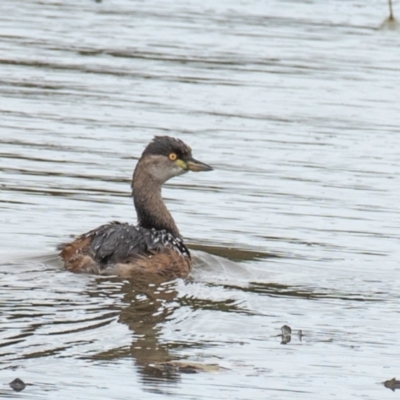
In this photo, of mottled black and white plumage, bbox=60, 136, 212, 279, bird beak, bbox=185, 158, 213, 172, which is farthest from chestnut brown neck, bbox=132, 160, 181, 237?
bird beak, bbox=185, 158, 213, 172

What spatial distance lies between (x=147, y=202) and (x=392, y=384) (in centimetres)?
424

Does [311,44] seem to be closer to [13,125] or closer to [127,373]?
[13,125]

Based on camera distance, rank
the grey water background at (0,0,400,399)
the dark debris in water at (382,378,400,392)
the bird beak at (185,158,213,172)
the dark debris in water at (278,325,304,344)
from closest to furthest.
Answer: the dark debris in water at (382,378,400,392) < the grey water background at (0,0,400,399) < the dark debris in water at (278,325,304,344) < the bird beak at (185,158,213,172)

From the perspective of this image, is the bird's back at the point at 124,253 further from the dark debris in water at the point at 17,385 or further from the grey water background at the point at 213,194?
the dark debris in water at the point at 17,385

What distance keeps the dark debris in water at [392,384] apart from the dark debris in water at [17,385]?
2047 millimetres

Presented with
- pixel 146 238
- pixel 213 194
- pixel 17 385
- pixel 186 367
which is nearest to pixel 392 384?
pixel 186 367

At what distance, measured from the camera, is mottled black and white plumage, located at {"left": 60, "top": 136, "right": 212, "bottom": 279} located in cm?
1130

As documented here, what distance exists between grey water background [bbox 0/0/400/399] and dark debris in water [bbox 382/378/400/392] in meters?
0.06

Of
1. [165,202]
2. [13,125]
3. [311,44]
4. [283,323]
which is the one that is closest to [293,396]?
[283,323]

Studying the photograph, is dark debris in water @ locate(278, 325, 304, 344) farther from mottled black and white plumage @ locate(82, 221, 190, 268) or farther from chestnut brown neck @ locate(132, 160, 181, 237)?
chestnut brown neck @ locate(132, 160, 181, 237)

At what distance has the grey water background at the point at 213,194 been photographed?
8.93 m

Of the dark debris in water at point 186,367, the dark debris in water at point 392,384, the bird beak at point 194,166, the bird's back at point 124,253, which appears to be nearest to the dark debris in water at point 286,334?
the dark debris in water at point 186,367

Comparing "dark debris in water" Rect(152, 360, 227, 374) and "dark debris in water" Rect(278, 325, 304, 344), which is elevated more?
"dark debris in water" Rect(152, 360, 227, 374)

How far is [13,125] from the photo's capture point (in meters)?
16.1
